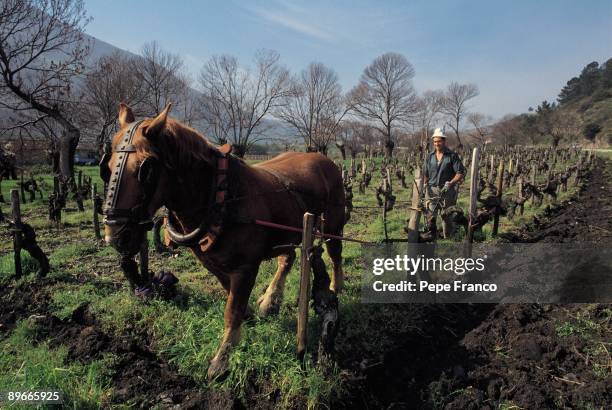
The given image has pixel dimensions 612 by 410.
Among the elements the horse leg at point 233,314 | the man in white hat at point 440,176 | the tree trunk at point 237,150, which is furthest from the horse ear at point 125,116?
the man in white hat at point 440,176

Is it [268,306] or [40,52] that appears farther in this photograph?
[40,52]

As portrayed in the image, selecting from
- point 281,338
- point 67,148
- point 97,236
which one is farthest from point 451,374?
point 67,148

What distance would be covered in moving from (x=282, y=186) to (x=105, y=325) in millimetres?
2539

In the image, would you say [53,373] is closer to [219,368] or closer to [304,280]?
[219,368]

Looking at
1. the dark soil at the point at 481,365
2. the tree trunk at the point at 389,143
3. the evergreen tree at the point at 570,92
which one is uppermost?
the evergreen tree at the point at 570,92

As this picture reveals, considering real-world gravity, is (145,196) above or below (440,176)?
below

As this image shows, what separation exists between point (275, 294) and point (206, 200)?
1.79 metres

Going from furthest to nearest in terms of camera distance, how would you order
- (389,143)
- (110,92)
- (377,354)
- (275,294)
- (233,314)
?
(389,143), (110,92), (275,294), (377,354), (233,314)

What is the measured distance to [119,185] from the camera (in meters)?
2.16

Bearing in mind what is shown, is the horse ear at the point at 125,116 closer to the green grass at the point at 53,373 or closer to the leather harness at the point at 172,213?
the leather harness at the point at 172,213

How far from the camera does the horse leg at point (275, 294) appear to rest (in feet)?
12.9

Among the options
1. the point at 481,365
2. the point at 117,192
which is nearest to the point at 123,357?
the point at 117,192

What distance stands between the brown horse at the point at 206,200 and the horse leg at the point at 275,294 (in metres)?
0.79

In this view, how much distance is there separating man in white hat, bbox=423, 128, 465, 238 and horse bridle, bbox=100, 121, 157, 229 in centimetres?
424
